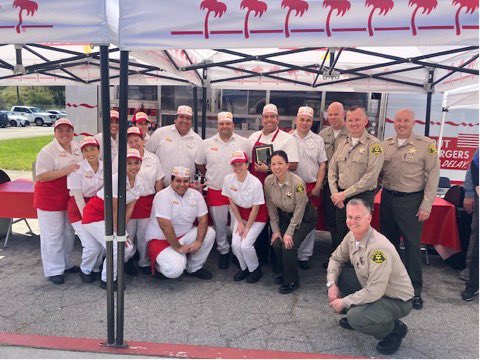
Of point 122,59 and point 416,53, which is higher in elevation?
point 416,53

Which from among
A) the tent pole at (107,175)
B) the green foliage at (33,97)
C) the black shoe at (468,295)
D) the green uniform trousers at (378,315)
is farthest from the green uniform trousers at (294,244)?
the green foliage at (33,97)

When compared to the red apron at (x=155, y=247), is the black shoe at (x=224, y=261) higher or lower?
lower

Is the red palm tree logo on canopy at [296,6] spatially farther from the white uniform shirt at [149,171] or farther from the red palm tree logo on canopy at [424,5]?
the white uniform shirt at [149,171]

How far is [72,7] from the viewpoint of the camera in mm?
2285

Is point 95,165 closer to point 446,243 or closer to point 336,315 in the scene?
point 336,315

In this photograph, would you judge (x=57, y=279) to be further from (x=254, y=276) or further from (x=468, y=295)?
(x=468, y=295)

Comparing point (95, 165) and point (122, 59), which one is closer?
point (122, 59)

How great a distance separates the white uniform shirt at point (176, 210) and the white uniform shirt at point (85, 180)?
572 millimetres

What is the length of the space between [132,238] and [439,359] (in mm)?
2899

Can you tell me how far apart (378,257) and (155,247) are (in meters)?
2.15

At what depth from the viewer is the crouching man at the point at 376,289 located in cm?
260

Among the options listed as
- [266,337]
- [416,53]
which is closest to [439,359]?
[266,337]

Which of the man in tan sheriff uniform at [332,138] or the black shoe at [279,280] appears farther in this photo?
the man in tan sheriff uniform at [332,138]

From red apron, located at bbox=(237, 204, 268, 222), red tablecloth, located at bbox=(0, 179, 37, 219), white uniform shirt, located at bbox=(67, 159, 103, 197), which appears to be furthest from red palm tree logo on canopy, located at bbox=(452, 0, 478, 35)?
red tablecloth, located at bbox=(0, 179, 37, 219)
